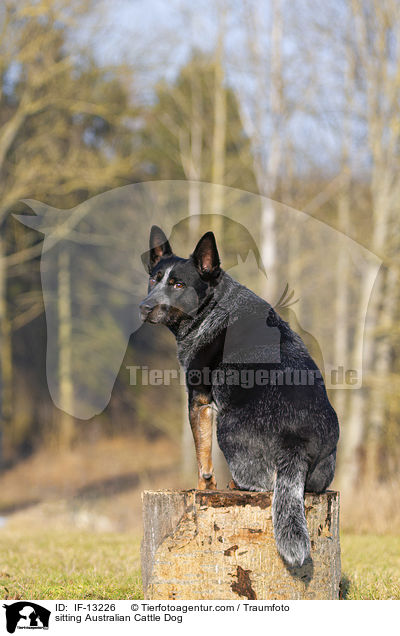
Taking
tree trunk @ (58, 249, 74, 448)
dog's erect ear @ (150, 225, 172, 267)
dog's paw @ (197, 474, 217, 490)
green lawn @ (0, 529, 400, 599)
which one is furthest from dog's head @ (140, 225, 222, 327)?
tree trunk @ (58, 249, 74, 448)

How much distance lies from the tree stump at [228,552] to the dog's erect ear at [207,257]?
129 centimetres

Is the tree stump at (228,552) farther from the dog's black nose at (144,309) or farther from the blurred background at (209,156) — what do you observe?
the blurred background at (209,156)

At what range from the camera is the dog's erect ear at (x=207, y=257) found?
389cm

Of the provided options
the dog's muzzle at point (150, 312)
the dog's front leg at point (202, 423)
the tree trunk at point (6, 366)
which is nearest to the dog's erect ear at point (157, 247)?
the dog's muzzle at point (150, 312)

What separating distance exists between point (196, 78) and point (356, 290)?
5819 mm

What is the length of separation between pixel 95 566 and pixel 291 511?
290cm

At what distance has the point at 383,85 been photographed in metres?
12.2

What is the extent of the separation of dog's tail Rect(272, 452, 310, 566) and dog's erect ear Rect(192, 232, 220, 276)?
3.78 ft

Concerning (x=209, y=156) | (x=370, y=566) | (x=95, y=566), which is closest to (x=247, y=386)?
(x=95, y=566)

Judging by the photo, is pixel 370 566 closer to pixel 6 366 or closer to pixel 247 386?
pixel 247 386

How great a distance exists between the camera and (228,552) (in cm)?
379

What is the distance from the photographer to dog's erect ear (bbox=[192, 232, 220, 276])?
3895mm
